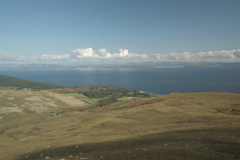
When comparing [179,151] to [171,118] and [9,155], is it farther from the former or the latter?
[9,155]

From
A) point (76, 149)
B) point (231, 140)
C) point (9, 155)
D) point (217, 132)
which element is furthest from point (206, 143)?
point (9, 155)

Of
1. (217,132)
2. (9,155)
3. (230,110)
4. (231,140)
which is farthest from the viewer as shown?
(230,110)

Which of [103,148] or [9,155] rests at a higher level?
[103,148]

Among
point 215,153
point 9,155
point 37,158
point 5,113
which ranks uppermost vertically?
point 215,153

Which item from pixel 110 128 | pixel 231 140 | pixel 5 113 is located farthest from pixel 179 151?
pixel 5 113

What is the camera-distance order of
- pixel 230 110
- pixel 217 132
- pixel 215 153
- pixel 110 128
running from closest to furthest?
pixel 215 153 → pixel 217 132 → pixel 110 128 → pixel 230 110

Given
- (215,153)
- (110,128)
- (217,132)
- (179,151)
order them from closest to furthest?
(215,153)
(179,151)
(217,132)
(110,128)

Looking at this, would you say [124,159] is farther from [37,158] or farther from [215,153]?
[37,158]

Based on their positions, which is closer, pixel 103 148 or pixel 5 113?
pixel 103 148

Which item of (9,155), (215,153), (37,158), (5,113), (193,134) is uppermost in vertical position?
(215,153)
